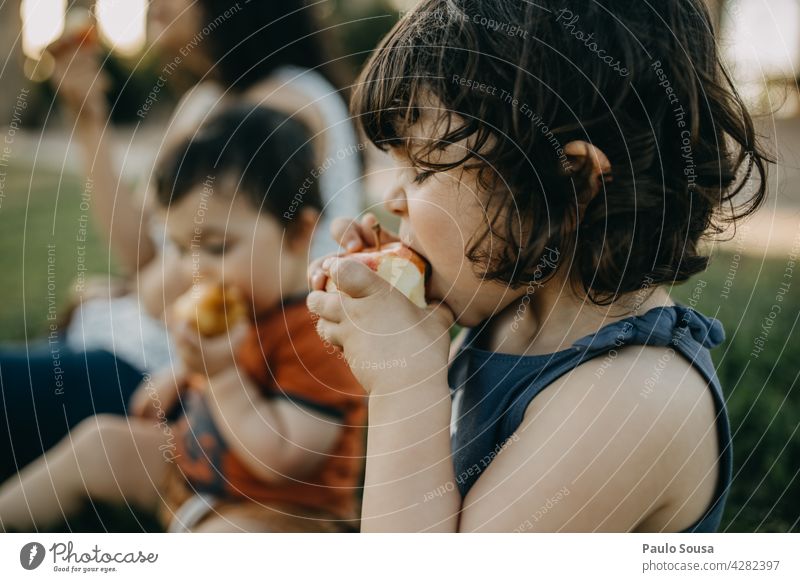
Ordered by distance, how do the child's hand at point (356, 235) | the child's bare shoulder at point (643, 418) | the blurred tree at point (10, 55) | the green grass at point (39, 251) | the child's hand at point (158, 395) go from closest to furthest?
the child's bare shoulder at point (643, 418), the child's hand at point (356, 235), the blurred tree at point (10, 55), the child's hand at point (158, 395), the green grass at point (39, 251)

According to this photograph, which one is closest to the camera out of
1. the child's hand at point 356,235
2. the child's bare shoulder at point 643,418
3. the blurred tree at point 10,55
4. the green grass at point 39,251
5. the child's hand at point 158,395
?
the child's bare shoulder at point 643,418

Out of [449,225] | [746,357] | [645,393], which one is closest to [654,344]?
[645,393]

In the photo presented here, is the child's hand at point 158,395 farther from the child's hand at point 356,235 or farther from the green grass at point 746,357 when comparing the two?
the child's hand at point 356,235

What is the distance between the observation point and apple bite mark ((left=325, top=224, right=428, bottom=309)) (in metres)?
0.57

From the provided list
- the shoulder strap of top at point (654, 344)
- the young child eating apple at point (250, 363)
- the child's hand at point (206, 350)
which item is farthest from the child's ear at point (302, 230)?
the shoulder strap of top at point (654, 344)

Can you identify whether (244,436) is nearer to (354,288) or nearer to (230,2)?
(354,288)

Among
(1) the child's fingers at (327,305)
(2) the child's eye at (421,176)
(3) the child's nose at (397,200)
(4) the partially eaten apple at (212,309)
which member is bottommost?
(4) the partially eaten apple at (212,309)

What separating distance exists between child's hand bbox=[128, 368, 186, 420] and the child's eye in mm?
458

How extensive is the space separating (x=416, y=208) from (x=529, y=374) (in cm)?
14

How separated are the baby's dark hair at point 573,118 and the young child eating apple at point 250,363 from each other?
27 centimetres

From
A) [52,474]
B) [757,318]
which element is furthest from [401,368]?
[757,318]

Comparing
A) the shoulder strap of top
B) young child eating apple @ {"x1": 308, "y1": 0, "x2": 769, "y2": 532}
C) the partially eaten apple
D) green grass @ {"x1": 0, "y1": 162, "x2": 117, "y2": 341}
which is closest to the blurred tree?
green grass @ {"x1": 0, "y1": 162, "x2": 117, "y2": 341}

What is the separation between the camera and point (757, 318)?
1.15m

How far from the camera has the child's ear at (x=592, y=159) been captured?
0.53 m
